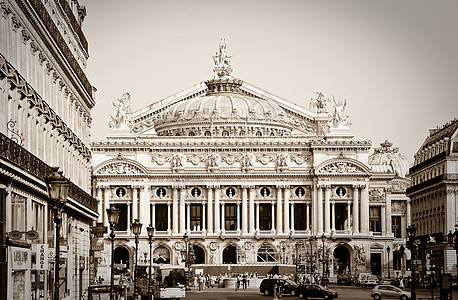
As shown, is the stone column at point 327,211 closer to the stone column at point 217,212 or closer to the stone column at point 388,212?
the stone column at point 388,212

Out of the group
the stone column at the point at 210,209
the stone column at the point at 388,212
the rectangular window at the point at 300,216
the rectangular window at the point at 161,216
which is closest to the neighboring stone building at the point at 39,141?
the stone column at the point at 210,209

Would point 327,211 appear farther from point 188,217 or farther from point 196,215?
point 188,217

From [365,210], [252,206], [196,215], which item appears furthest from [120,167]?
[365,210]

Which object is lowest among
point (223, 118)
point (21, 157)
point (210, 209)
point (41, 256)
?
point (41, 256)

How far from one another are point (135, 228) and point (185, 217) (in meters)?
97.2

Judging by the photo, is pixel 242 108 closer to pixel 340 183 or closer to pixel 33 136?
pixel 340 183

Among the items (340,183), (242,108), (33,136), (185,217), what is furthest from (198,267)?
(33,136)

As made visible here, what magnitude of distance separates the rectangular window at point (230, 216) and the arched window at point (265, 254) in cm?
584

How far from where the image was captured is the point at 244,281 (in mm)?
129750

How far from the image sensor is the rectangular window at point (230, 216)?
17238 centimetres

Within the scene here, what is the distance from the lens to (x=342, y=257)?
170 m

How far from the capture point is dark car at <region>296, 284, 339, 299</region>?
94.9m

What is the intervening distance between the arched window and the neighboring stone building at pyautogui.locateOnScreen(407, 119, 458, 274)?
2146 centimetres

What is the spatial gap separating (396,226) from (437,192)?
5273cm
